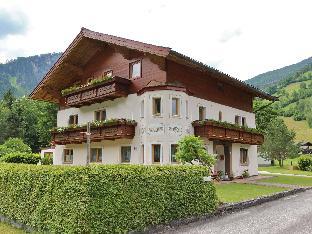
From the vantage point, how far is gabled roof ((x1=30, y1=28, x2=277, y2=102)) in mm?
23578

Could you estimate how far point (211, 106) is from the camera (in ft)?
92.5

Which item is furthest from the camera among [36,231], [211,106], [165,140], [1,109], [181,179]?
[1,109]

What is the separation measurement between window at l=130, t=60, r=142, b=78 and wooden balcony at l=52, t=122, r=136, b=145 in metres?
3.93

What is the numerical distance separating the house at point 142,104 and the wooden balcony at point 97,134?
0.07m

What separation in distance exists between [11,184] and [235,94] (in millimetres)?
22184

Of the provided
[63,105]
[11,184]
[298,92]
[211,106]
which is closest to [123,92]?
[211,106]

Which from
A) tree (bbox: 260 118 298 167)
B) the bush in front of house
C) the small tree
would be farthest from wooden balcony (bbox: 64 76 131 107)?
the bush in front of house

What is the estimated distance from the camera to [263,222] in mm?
13547

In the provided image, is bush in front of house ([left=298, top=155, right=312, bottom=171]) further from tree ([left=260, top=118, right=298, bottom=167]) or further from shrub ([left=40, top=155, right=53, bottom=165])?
shrub ([left=40, top=155, right=53, bottom=165])

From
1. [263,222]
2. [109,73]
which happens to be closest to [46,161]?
[109,73]

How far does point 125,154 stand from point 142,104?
424cm

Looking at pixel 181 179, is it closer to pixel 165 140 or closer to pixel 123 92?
pixel 165 140

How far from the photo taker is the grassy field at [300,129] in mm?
102306

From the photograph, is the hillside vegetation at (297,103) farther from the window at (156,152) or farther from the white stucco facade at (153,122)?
the window at (156,152)
